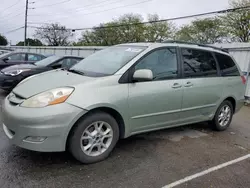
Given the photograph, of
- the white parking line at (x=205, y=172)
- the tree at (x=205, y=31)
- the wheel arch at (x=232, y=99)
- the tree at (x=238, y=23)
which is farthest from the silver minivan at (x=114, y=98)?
the tree at (x=205, y=31)

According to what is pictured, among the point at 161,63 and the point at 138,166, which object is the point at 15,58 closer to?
the point at 161,63

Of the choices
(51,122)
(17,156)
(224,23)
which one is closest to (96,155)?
(51,122)

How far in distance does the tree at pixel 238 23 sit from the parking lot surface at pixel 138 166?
1056 inches

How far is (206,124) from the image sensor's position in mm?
5102

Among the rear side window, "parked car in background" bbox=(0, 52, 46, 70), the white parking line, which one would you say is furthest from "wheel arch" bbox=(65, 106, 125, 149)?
"parked car in background" bbox=(0, 52, 46, 70)

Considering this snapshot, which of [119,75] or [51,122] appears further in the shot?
[119,75]

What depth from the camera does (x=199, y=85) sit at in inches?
155

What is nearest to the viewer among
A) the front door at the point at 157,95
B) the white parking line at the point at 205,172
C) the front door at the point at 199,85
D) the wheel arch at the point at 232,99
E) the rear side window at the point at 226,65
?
the white parking line at the point at 205,172

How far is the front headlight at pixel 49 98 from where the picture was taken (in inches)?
102

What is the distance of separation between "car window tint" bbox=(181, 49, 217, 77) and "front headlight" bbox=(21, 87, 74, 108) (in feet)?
6.81

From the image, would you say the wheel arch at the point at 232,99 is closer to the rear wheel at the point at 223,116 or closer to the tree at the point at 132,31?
the rear wheel at the point at 223,116

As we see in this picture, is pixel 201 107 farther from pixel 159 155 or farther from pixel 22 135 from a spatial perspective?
pixel 22 135

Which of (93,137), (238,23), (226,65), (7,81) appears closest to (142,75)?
(93,137)

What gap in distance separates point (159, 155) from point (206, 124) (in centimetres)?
221
